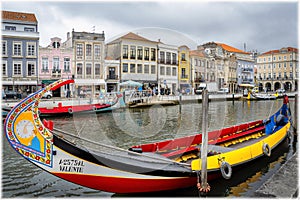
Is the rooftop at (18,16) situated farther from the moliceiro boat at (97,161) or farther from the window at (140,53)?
the moliceiro boat at (97,161)

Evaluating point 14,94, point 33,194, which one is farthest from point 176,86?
point 33,194

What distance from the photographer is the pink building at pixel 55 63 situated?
89.5 feet

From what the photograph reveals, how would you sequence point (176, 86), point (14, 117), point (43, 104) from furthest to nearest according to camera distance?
1. point (176, 86)
2. point (43, 104)
3. point (14, 117)

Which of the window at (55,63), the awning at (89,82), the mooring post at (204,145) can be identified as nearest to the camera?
the mooring post at (204,145)

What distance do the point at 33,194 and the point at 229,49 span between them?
2018 inches

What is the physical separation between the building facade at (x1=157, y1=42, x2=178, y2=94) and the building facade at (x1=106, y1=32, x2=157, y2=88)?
80 cm

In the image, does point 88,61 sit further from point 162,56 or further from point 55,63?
point 162,56

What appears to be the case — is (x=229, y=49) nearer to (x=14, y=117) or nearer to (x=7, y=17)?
(x=7, y=17)

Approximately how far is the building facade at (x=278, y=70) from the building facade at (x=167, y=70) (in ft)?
104

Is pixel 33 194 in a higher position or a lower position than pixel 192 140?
lower

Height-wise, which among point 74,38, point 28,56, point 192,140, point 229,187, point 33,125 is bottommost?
point 229,187

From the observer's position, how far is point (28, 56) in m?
26.6

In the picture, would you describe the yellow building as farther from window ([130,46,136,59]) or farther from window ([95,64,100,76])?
window ([95,64,100,76])

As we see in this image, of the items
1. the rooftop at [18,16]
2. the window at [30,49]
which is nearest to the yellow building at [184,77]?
the window at [30,49]
